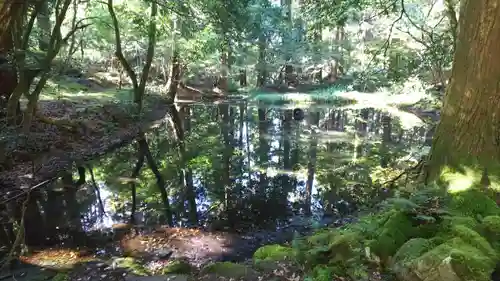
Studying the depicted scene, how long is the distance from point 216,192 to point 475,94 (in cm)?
622

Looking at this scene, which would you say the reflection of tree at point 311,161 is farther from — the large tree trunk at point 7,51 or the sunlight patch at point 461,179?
the large tree trunk at point 7,51

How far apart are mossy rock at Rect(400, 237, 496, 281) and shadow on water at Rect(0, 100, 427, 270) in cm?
365

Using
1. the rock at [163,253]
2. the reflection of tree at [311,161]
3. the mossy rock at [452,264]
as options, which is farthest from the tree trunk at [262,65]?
the mossy rock at [452,264]

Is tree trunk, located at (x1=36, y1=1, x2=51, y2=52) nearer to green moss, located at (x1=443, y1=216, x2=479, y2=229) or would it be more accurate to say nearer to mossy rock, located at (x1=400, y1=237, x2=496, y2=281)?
green moss, located at (x1=443, y1=216, x2=479, y2=229)

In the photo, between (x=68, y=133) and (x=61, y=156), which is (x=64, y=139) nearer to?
(x=68, y=133)

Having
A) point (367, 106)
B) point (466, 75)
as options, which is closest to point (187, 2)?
point (466, 75)

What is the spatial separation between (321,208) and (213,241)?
2514mm

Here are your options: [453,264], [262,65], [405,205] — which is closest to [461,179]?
[405,205]

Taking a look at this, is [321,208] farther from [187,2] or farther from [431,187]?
[187,2]

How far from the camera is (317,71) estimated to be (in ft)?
130

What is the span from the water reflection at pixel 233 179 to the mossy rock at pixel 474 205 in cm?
375

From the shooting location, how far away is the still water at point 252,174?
8.03 meters

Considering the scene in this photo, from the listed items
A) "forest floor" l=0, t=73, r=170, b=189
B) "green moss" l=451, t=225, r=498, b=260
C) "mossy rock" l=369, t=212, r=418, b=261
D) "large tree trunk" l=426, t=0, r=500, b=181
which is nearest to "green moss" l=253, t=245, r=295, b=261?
"mossy rock" l=369, t=212, r=418, b=261

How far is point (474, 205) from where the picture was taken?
154 inches
